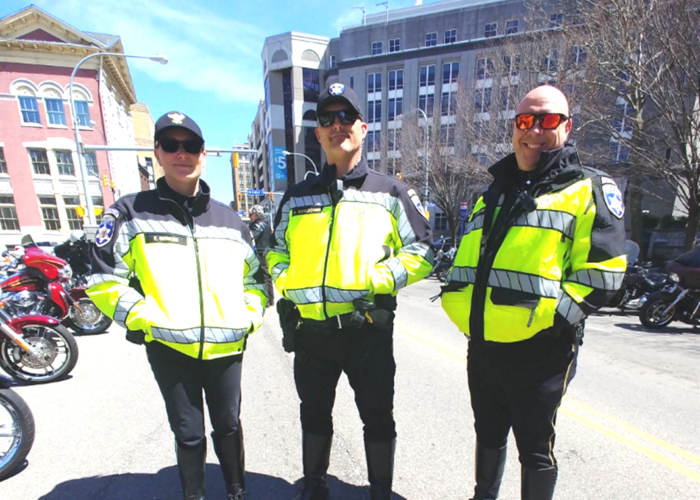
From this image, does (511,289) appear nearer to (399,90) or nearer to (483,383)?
(483,383)

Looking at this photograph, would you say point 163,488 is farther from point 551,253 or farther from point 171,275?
point 551,253

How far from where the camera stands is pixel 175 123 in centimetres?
179

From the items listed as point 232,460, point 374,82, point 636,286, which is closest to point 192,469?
point 232,460

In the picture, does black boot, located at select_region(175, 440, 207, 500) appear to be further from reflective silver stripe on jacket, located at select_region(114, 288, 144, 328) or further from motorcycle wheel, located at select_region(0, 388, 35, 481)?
motorcycle wheel, located at select_region(0, 388, 35, 481)

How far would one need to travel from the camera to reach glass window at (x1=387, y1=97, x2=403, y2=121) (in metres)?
39.4

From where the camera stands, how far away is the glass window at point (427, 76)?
37531mm

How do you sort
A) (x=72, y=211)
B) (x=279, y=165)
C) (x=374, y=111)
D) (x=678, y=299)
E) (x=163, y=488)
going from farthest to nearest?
(x=279, y=165) → (x=374, y=111) → (x=72, y=211) → (x=678, y=299) → (x=163, y=488)

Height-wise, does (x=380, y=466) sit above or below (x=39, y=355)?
above

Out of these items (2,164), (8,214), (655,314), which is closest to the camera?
(655,314)

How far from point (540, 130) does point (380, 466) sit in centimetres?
198

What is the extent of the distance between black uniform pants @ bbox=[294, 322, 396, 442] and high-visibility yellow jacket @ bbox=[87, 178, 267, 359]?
377mm

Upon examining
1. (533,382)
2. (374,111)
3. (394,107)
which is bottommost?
(533,382)

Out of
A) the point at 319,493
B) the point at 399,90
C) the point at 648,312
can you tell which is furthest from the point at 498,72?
the point at 399,90

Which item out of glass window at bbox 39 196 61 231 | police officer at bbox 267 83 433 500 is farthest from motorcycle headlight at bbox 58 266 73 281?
glass window at bbox 39 196 61 231
